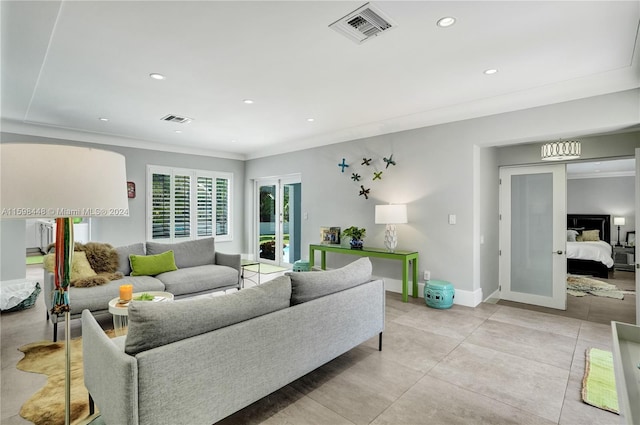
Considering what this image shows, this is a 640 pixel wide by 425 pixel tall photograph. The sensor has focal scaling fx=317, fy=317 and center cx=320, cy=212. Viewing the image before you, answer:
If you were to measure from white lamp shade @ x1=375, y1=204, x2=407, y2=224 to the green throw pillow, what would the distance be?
3.02 meters

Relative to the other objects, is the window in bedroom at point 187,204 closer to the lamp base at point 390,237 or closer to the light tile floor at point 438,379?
the light tile floor at point 438,379

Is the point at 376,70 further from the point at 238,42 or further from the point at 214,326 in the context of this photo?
the point at 214,326

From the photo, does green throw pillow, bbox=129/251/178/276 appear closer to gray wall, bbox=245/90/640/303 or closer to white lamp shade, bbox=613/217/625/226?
gray wall, bbox=245/90/640/303

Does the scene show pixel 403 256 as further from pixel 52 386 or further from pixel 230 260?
pixel 52 386

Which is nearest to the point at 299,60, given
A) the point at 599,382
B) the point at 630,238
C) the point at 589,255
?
the point at 599,382

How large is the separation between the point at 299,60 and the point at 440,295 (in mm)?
3296

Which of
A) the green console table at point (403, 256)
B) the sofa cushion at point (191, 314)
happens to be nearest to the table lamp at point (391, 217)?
the green console table at point (403, 256)

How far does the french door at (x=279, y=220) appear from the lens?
702 centimetres

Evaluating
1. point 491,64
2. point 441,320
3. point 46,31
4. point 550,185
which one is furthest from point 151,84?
point 550,185

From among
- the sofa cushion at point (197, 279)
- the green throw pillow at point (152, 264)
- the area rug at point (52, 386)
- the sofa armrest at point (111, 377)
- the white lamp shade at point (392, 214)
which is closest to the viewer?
the sofa armrest at point (111, 377)

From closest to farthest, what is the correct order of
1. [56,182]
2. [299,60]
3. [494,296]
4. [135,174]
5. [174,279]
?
[56,182]
[299,60]
[174,279]
[494,296]
[135,174]

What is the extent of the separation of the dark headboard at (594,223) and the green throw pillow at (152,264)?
30.9ft

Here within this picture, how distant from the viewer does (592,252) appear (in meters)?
6.30

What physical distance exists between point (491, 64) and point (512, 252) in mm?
3013
